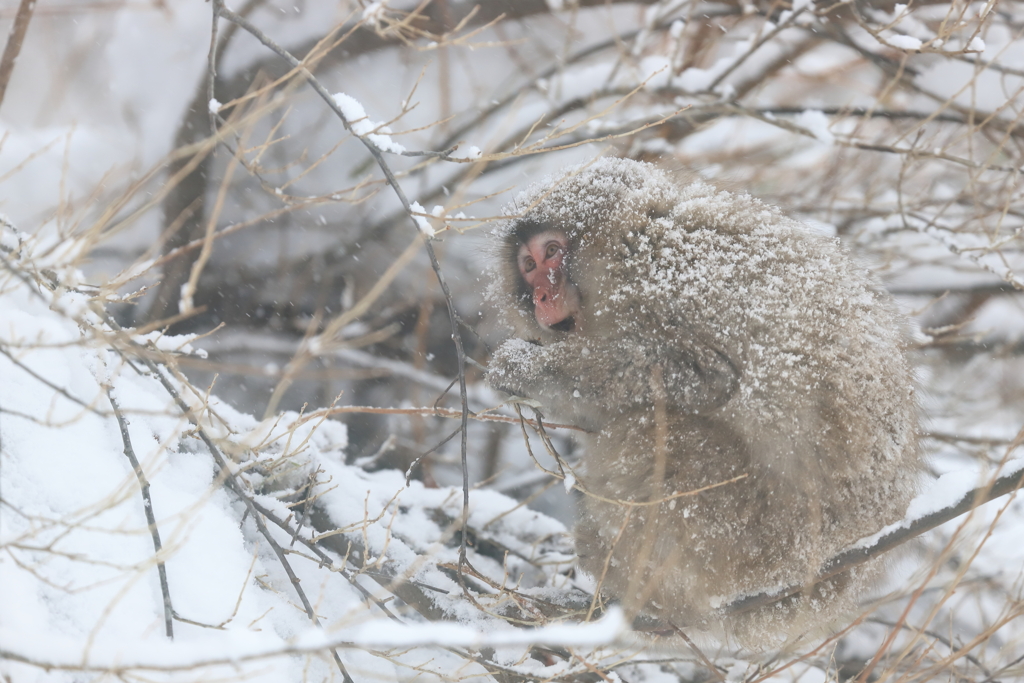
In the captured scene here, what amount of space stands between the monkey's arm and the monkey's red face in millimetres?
107

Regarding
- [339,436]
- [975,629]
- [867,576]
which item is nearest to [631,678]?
[867,576]

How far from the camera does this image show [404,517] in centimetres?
374

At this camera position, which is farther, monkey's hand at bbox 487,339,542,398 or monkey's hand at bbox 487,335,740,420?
monkey's hand at bbox 487,339,542,398

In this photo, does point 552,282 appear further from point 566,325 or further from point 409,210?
point 409,210

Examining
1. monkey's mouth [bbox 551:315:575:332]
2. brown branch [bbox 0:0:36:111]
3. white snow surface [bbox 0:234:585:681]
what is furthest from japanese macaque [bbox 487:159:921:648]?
brown branch [bbox 0:0:36:111]

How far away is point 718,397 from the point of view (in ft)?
9.68

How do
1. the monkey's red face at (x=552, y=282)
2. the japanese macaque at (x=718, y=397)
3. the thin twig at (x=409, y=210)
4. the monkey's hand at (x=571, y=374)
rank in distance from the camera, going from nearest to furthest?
the thin twig at (x=409, y=210), the japanese macaque at (x=718, y=397), the monkey's hand at (x=571, y=374), the monkey's red face at (x=552, y=282)

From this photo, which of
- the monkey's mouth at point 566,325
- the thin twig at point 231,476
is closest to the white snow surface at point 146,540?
the thin twig at point 231,476

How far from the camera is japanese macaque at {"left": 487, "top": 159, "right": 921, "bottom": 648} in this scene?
8.95 feet

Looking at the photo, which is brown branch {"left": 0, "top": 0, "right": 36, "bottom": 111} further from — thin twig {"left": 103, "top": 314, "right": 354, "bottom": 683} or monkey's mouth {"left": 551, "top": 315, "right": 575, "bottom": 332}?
monkey's mouth {"left": 551, "top": 315, "right": 575, "bottom": 332}

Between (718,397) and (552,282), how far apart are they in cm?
90

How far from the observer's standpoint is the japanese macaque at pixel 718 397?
2.73m

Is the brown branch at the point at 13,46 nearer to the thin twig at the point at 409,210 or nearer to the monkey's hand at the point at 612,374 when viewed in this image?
the thin twig at the point at 409,210

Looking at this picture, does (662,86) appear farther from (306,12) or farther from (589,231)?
(306,12)
